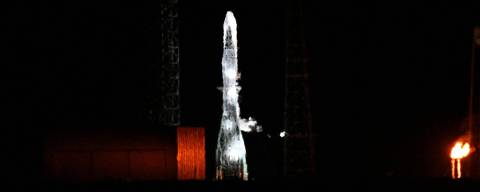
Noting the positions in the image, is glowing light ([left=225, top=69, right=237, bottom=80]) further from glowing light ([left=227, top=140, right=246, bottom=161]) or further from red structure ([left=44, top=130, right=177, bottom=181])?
red structure ([left=44, top=130, right=177, bottom=181])

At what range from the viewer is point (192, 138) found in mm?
27000

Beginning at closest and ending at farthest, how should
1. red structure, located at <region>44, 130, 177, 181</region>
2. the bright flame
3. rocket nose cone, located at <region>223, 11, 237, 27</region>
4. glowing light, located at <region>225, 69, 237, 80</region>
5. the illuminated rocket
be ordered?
the bright flame < red structure, located at <region>44, 130, 177, 181</region> < rocket nose cone, located at <region>223, 11, 237, 27</region> < the illuminated rocket < glowing light, located at <region>225, 69, 237, 80</region>

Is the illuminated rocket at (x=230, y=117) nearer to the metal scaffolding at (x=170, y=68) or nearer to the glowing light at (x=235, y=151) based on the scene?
the glowing light at (x=235, y=151)

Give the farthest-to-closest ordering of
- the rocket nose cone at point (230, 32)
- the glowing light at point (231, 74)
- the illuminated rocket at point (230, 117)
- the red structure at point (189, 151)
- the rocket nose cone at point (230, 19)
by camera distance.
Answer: the glowing light at point (231, 74)
the illuminated rocket at point (230, 117)
the rocket nose cone at point (230, 32)
the rocket nose cone at point (230, 19)
the red structure at point (189, 151)

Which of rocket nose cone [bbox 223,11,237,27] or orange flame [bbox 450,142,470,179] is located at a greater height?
rocket nose cone [bbox 223,11,237,27]

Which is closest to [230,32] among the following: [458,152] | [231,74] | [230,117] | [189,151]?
[231,74]

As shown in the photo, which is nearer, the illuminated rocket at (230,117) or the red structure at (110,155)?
the red structure at (110,155)

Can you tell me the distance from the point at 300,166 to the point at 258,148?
1911 centimetres

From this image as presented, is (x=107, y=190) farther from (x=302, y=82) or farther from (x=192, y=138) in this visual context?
(x=302, y=82)

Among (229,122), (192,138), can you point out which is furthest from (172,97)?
(229,122)

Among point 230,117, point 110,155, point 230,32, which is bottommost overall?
point 110,155

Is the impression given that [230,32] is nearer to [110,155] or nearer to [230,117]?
[230,117]

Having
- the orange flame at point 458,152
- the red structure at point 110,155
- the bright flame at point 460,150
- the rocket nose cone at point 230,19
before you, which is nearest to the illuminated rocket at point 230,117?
the rocket nose cone at point 230,19

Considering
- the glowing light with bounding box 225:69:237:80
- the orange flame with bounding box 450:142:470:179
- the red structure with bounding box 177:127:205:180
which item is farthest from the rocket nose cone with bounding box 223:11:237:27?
the orange flame with bounding box 450:142:470:179
